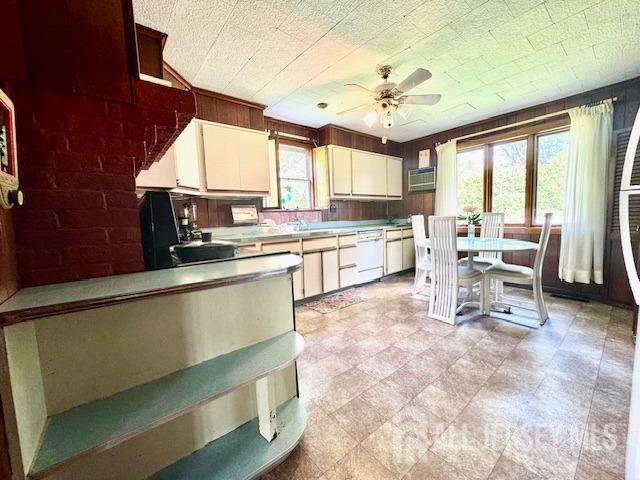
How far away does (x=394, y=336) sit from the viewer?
235cm

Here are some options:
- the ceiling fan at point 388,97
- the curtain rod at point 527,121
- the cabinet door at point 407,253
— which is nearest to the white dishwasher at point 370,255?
the cabinet door at point 407,253

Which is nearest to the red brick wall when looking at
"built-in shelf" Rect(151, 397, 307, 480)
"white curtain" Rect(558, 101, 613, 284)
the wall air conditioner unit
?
"built-in shelf" Rect(151, 397, 307, 480)

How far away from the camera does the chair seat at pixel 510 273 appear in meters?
2.48

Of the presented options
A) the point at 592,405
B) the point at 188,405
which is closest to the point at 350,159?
the point at 592,405

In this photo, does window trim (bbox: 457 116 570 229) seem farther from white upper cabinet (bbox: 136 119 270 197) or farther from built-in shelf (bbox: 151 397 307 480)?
built-in shelf (bbox: 151 397 307 480)

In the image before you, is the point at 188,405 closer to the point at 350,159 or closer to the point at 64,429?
the point at 64,429

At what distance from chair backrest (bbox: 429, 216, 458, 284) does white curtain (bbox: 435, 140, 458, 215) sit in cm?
185

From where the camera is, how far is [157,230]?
3.43ft

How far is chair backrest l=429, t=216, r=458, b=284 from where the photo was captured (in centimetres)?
246

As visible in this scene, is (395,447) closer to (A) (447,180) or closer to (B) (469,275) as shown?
(B) (469,275)

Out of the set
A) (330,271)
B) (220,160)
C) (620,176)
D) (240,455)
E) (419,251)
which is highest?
(220,160)

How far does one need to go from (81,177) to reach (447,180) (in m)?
4.44

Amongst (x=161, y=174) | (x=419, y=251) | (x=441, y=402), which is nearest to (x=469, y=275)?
(x=419, y=251)

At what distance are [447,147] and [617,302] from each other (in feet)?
9.25
